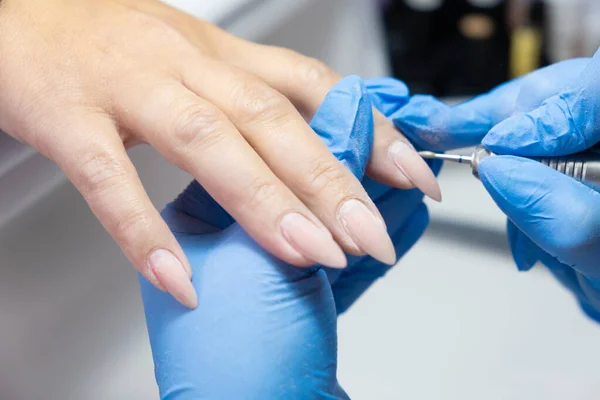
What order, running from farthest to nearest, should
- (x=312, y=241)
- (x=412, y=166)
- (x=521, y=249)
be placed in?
(x=521, y=249), (x=412, y=166), (x=312, y=241)

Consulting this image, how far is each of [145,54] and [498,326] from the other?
1.45ft

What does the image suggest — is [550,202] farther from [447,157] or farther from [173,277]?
[173,277]

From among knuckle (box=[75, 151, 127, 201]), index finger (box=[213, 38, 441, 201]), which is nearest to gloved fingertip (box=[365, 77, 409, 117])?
index finger (box=[213, 38, 441, 201])

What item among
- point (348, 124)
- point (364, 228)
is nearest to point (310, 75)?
point (348, 124)

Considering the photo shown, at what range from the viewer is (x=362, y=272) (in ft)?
2.26

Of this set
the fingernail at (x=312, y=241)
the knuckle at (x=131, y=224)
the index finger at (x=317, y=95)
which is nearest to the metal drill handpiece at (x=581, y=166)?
the index finger at (x=317, y=95)

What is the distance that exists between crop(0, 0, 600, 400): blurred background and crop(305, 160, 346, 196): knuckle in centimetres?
17

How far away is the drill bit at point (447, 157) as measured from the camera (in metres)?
0.58

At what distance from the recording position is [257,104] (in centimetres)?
54

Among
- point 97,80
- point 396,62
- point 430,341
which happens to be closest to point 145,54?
point 97,80

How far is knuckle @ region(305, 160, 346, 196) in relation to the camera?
0.49 meters

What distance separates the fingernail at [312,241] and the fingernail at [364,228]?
0.02m

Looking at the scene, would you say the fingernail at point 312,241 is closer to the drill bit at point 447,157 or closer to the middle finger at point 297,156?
the middle finger at point 297,156

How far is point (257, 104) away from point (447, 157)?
0.18 meters
